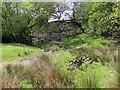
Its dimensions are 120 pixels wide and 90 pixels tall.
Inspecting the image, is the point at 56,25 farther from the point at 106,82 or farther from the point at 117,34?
the point at 106,82

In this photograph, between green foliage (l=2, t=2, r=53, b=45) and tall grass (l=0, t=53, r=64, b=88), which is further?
green foliage (l=2, t=2, r=53, b=45)

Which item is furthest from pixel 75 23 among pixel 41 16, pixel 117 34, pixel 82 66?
pixel 82 66

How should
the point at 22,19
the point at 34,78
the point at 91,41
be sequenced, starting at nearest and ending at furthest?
1. the point at 34,78
2. the point at 91,41
3. the point at 22,19

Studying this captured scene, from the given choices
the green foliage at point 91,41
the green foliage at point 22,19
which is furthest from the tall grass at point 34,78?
the green foliage at point 22,19

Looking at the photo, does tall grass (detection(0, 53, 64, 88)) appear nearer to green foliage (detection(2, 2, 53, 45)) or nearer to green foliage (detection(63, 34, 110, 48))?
green foliage (detection(63, 34, 110, 48))

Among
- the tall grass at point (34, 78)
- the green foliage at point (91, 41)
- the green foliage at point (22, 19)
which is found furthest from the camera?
the green foliage at point (22, 19)

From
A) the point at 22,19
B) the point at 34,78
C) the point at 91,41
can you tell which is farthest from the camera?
the point at 22,19

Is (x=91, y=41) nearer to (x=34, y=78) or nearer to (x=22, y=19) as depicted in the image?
(x=22, y=19)

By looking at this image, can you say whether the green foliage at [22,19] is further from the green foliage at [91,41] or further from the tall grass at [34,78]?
the tall grass at [34,78]

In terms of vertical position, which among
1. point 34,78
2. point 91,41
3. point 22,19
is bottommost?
point 91,41

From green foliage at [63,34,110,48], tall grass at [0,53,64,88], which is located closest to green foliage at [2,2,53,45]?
green foliage at [63,34,110,48]

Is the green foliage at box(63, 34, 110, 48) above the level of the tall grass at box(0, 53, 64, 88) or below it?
below

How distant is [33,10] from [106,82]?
22.9 m

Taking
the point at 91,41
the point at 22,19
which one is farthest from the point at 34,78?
the point at 22,19
